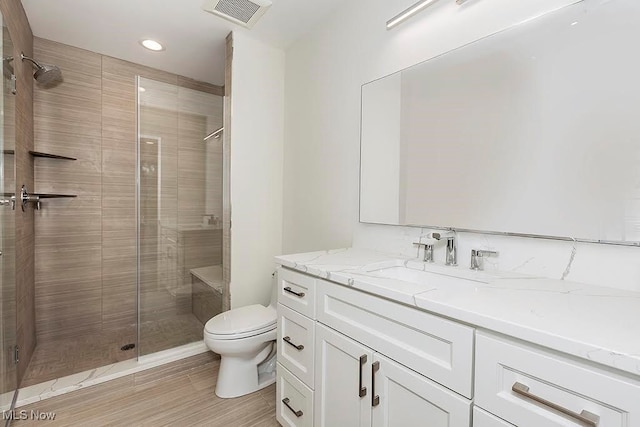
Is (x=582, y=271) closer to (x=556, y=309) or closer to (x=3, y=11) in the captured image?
(x=556, y=309)

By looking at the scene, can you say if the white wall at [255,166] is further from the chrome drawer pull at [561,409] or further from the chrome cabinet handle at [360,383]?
the chrome drawer pull at [561,409]

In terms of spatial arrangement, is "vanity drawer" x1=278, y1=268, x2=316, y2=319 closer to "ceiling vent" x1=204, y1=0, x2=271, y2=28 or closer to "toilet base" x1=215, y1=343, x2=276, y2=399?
"toilet base" x1=215, y1=343, x2=276, y2=399

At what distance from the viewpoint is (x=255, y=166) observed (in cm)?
238

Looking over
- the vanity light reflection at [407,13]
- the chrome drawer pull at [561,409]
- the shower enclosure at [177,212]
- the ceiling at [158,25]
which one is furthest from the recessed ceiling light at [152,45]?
the chrome drawer pull at [561,409]

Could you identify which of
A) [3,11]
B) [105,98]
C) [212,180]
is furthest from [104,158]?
[3,11]

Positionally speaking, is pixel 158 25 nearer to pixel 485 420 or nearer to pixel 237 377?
pixel 237 377

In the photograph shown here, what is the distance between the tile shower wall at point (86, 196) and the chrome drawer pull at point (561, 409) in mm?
3055

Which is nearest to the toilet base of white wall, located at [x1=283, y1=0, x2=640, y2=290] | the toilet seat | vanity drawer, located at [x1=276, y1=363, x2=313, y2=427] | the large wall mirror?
the toilet seat

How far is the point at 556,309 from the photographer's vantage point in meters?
0.77

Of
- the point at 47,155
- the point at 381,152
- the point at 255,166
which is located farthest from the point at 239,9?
the point at 47,155

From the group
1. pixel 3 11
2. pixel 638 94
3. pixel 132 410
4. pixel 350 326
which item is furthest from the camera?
pixel 132 410

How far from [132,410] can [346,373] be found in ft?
4.63

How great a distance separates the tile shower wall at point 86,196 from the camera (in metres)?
2.41

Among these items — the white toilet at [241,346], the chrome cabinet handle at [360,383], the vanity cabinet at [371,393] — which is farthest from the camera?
the white toilet at [241,346]
